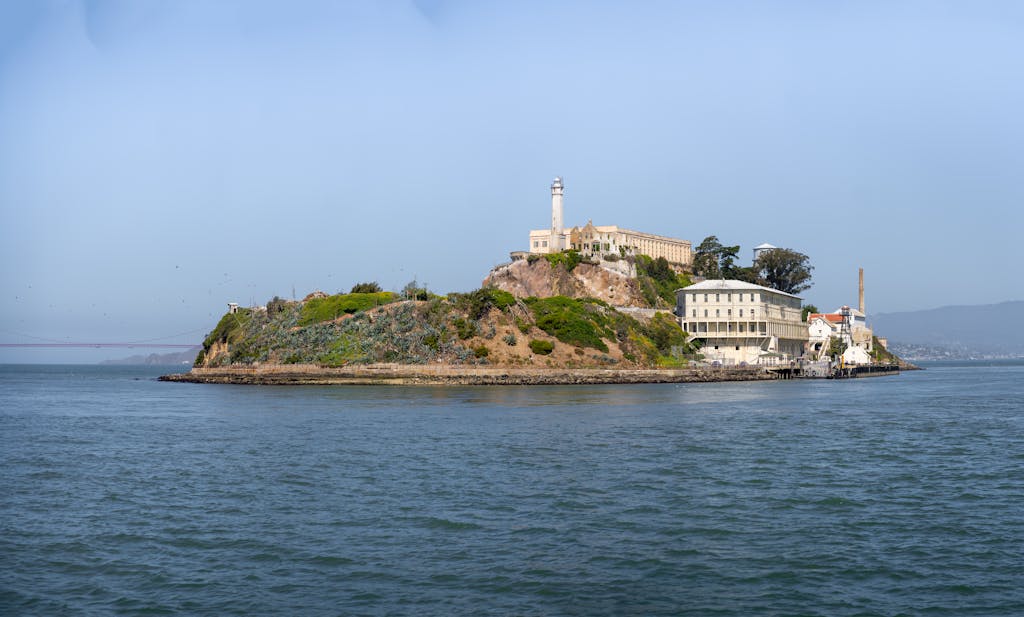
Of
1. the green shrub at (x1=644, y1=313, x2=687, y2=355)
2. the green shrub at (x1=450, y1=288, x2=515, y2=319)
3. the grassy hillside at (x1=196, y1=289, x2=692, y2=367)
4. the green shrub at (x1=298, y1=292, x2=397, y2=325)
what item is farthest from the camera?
the green shrub at (x1=644, y1=313, x2=687, y2=355)

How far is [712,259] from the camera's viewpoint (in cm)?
14838

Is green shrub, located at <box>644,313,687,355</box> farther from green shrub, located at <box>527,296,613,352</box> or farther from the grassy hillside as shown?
green shrub, located at <box>527,296,613,352</box>

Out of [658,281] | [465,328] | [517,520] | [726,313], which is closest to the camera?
[517,520]

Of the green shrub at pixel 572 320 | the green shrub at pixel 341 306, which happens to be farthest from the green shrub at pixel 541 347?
the green shrub at pixel 341 306

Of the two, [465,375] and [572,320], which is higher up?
[572,320]

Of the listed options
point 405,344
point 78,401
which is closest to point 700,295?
point 405,344

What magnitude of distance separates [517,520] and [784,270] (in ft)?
457

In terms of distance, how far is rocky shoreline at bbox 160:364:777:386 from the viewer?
97.1m

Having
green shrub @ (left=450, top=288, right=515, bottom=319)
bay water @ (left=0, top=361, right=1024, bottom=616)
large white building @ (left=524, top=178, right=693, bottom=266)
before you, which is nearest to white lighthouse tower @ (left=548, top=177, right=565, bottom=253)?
large white building @ (left=524, top=178, right=693, bottom=266)

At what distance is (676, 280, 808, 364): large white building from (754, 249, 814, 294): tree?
96.3ft

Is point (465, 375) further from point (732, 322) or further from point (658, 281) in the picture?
point (658, 281)

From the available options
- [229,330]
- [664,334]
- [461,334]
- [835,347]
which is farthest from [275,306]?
[835,347]

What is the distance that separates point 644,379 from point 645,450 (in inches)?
2565

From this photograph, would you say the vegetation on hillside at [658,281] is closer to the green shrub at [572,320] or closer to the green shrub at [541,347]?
the green shrub at [572,320]
